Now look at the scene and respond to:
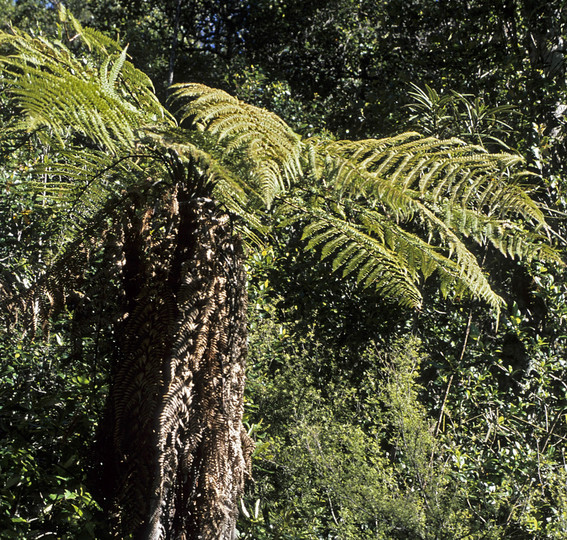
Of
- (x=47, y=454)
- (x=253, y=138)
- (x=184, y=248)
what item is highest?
(x=253, y=138)

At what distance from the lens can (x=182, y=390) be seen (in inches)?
64.7

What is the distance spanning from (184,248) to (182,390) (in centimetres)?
42

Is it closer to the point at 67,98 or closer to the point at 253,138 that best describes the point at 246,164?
the point at 253,138

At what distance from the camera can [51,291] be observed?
1.96 metres

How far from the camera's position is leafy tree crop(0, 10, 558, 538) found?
5.38ft

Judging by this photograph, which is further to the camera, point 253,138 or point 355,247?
point 355,247

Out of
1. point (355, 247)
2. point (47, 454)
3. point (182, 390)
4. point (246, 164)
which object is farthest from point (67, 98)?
point (47, 454)

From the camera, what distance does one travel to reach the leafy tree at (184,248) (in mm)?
1639

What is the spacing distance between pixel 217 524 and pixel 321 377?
2.60 metres

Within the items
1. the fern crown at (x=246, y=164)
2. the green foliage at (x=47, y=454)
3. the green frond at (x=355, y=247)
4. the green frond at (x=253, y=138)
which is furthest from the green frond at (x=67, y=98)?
the green foliage at (x=47, y=454)

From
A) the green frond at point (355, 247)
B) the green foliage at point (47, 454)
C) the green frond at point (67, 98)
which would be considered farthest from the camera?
the green foliage at point (47, 454)

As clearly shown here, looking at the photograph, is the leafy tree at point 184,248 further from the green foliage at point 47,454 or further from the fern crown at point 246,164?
the green foliage at point 47,454

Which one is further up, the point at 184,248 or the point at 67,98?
the point at 67,98

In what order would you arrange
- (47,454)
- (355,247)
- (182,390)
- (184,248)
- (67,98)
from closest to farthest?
1. (67,98)
2. (182,390)
3. (184,248)
4. (355,247)
5. (47,454)
